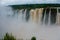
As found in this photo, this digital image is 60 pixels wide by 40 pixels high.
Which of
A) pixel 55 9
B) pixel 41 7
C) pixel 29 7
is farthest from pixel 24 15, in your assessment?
pixel 55 9

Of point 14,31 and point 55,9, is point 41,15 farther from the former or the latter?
point 14,31

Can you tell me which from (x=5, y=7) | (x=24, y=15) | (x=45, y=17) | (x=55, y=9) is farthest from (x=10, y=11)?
→ (x=55, y=9)

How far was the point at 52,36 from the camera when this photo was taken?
1.74 m

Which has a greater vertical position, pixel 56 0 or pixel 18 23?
pixel 56 0

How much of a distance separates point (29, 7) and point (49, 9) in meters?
0.26

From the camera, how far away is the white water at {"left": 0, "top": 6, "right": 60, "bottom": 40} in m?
1.74

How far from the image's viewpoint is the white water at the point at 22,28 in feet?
5.72

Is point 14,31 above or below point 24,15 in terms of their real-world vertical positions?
below

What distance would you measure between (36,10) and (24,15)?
0.56 ft

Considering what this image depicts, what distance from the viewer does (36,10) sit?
176 cm

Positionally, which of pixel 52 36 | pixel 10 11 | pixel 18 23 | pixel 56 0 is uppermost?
pixel 56 0

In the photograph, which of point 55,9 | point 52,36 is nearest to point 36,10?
point 55,9

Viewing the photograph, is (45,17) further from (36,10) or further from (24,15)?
(24,15)

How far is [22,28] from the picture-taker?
1799 mm
